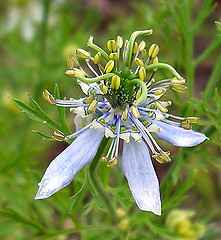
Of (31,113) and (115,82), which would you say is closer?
(115,82)

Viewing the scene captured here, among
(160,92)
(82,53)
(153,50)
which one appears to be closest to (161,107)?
(160,92)

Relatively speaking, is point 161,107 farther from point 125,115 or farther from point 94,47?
point 94,47

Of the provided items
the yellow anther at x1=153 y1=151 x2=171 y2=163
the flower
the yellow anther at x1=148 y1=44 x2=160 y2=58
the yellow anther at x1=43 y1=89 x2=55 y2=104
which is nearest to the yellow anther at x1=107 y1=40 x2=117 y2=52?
the flower

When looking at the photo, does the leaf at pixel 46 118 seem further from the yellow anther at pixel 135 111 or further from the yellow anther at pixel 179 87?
the yellow anther at pixel 179 87

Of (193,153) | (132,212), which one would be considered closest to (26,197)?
(132,212)

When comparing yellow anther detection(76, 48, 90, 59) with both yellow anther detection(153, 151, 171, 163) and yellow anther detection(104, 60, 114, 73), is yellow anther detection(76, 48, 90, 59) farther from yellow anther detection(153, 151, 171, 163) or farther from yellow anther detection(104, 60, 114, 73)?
yellow anther detection(153, 151, 171, 163)

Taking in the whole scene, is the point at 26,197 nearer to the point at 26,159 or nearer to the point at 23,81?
the point at 26,159
